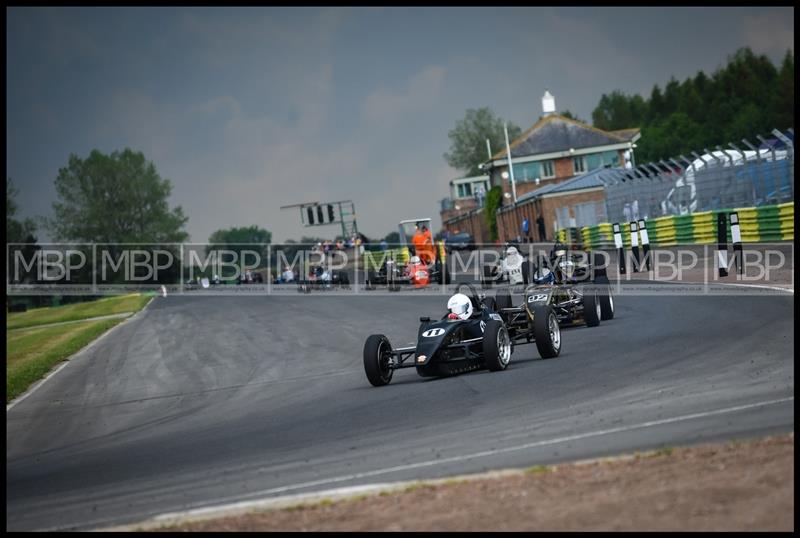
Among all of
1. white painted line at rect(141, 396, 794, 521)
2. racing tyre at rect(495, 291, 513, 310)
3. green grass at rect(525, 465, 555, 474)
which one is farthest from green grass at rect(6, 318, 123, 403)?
green grass at rect(525, 465, 555, 474)

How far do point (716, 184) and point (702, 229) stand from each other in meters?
1.58

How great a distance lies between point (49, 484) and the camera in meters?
9.41

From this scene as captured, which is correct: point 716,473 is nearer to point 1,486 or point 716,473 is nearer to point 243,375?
point 1,486

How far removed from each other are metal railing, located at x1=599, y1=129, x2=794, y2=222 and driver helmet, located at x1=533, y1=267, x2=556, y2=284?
13127 millimetres

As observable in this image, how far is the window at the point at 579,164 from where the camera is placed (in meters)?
97.9

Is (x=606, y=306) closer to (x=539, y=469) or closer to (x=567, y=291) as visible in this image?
(x=567, y=291)

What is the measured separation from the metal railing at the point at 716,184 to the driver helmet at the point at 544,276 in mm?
13127

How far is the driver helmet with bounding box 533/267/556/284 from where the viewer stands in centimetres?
1919

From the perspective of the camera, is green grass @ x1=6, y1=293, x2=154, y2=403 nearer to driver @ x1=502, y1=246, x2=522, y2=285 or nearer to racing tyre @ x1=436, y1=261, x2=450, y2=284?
driver @ x1=502, y1=246, x2=522, y2=285

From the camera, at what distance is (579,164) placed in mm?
98188

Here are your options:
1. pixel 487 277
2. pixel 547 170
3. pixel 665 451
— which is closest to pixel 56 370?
pixel 487 277

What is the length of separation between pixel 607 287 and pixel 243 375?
20.4 feet

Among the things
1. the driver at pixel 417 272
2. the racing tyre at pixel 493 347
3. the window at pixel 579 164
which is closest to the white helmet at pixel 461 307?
the racing tyre at pixel 493 347

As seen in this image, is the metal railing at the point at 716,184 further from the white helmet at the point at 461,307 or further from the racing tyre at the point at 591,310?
the white helmet at the point at 461,307
